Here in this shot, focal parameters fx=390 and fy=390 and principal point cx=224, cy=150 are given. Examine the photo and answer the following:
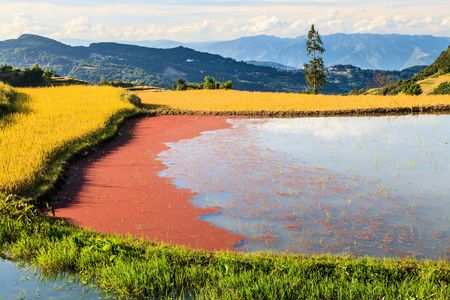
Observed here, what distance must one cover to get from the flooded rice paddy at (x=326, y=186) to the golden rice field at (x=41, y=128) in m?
3.28

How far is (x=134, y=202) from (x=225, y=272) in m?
3.87

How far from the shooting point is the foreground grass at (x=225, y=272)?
14.1ft

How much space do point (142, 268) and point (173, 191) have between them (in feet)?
12.8

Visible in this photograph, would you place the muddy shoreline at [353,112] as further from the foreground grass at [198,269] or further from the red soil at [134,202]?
the foreground grass at [198,269]

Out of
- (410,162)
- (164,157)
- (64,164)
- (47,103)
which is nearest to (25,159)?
(64,164)

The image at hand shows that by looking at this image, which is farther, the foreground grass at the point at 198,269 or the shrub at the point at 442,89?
the shrub at the point at 442,89

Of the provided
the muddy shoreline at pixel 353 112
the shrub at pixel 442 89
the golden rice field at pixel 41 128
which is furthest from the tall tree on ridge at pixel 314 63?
the shrub at pixel 442 89

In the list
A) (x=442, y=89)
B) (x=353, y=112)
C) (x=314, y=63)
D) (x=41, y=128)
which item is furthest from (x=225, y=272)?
(x=442, y=89)

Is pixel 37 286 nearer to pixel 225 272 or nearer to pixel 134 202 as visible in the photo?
pixel 225 272

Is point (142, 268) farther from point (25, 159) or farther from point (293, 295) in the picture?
point (25, 159)

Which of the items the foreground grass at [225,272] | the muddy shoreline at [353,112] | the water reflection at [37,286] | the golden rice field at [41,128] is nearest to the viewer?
the foreground grass at [225,272]

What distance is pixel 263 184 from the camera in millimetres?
9133

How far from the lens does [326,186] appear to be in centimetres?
888

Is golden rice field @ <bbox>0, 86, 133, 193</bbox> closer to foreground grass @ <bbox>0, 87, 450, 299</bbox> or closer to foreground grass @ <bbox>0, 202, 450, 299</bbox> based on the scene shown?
foreground grass @ <bbox>0, 87, 450, 299</bbox>
